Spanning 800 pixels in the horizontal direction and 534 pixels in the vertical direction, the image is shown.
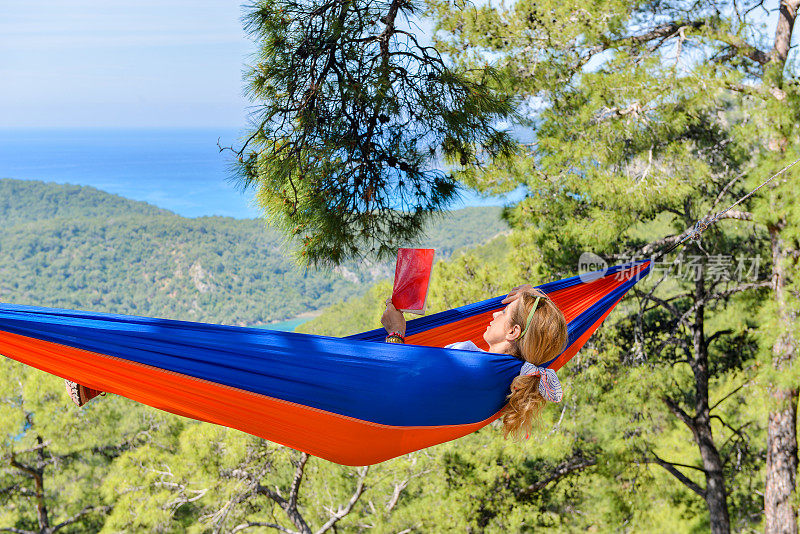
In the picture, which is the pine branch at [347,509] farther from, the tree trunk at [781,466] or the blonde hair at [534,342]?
the blonde hair at [534,342]

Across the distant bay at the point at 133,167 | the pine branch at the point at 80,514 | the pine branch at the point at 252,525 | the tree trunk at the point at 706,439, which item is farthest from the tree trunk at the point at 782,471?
the distant bay at the point at 133,167

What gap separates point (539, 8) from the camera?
14.0 ft

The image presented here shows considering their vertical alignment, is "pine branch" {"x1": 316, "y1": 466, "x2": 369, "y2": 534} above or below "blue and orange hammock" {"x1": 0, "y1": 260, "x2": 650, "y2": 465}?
below

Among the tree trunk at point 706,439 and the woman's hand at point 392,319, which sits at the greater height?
the woman's hand at point 392,319

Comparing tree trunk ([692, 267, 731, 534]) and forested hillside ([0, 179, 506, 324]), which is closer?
tree trunk ([692, 267, 731, 534])

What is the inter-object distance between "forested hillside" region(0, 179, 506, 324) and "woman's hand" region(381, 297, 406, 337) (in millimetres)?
36528

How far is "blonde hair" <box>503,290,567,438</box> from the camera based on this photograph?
Result: 145cm

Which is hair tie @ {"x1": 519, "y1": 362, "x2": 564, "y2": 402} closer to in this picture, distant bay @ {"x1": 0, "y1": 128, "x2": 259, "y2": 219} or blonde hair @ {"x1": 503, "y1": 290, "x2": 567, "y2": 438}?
blonde hair @ {"x1": 503, "y1": 290, "x2": 567, "y2": 438}

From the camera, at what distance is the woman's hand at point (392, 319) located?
5.98 ft

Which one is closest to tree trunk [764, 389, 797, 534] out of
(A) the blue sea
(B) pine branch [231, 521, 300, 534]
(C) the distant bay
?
(B) pine branch [231, 521, 300, 534]

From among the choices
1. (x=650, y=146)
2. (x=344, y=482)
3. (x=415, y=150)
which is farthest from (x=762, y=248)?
(x=344, y=482)

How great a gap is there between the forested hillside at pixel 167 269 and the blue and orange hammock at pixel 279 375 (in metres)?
37.0

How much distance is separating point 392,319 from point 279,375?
1.95ft

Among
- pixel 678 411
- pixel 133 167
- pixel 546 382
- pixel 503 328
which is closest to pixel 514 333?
pixel 503 328
